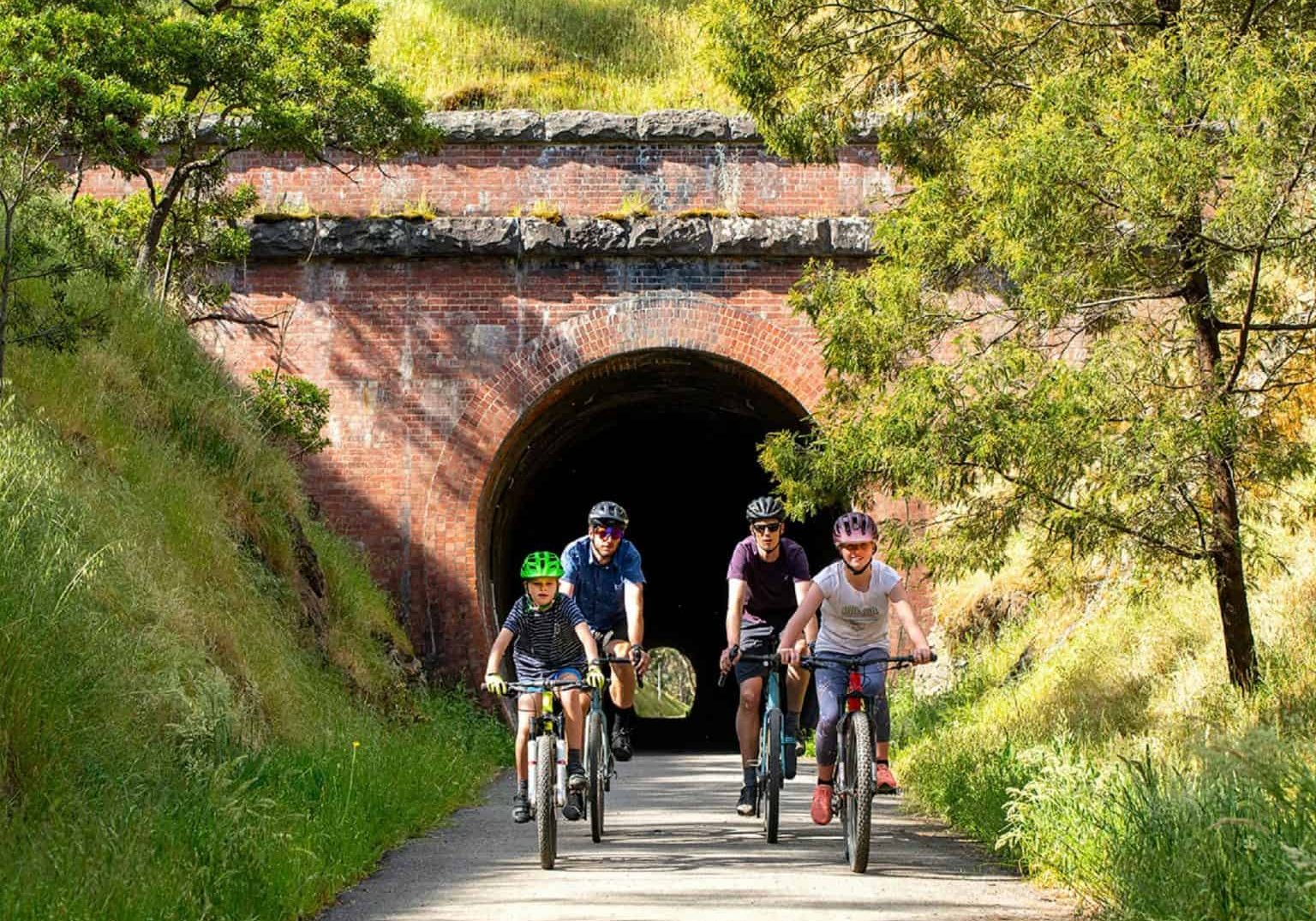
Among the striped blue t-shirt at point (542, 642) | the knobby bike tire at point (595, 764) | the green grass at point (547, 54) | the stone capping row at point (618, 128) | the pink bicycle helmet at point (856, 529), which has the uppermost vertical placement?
the green grass at point (547, 54)

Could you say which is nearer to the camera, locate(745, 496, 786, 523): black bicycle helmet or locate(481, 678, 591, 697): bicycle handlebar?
locate(481, 678, 591, 697): bicycle handlebar

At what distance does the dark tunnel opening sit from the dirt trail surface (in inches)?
246

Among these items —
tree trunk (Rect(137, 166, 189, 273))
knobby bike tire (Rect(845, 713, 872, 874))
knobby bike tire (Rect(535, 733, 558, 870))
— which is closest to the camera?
knobby bike tire (Rect(845, 713, 872, 874))

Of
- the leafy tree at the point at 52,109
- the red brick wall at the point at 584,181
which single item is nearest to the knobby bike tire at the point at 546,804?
the leafy tree at the point at 52,109

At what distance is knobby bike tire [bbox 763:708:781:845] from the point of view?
8.88 m

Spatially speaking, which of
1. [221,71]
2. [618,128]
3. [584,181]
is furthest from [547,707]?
[618,128]

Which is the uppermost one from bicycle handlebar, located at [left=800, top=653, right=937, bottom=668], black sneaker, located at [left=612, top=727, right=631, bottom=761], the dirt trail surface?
bicycle handlebar, located at [left=800, top=653, right=937, bottom=668]

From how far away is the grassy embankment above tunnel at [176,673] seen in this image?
→ 6258 mm

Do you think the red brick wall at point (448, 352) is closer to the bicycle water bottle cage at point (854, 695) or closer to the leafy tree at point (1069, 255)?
the leafy tree at point (1069, 255)

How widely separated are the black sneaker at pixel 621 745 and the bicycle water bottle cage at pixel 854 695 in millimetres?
2395

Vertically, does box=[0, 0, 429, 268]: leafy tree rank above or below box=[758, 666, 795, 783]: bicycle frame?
above

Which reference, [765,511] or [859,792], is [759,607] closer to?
[765,511]

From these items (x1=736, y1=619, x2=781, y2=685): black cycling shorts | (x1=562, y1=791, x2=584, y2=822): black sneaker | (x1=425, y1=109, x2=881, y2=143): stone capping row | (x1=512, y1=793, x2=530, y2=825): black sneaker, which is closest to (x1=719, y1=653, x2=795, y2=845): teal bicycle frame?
(x1=736, y1=619, x2=781, y2=685): black cycling shorts

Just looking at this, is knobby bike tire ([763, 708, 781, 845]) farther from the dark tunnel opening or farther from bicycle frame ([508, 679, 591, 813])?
the dark tunnel opening
